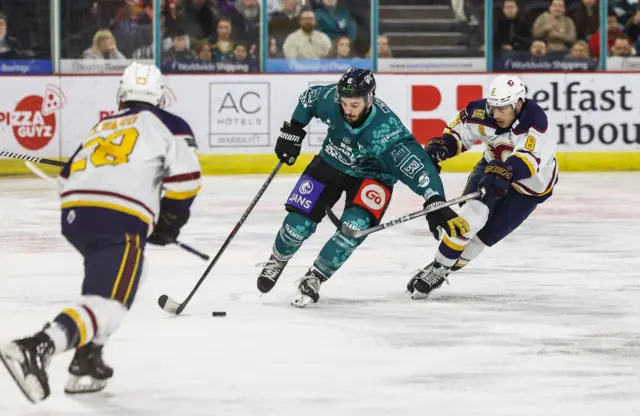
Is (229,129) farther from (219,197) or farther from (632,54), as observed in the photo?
(632,54)

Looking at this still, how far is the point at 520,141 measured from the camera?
5395mm

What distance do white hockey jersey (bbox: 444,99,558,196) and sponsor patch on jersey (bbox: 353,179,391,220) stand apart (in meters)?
0.53

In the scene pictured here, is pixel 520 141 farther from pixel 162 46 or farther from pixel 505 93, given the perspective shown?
pixel 162 46

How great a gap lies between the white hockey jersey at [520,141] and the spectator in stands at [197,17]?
215 inches

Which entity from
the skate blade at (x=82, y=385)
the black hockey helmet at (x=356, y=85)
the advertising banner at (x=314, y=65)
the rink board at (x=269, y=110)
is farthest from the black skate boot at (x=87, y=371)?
the advertising banner at (x=314, y=65)

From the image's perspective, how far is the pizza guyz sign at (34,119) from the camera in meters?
10.1

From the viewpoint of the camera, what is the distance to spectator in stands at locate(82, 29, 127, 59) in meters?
10.6

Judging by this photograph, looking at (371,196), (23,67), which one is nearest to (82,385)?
(371,196)

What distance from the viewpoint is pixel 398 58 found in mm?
11156

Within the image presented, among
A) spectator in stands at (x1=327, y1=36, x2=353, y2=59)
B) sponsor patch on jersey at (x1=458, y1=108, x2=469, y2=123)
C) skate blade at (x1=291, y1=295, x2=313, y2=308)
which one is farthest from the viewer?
spectator in stands at (x1=327, y1=36, x2=353, y2=59)

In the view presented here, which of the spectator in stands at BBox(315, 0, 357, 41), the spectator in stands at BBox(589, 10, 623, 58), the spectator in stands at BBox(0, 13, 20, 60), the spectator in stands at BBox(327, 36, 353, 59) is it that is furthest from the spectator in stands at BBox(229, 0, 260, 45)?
the spectator in stands at BBox(589, 10, 623, 58)

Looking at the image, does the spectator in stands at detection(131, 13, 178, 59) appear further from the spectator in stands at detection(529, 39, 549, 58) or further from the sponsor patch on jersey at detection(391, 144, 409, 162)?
the sponsor patch on jersey at detection(391, 144, 409, 162)

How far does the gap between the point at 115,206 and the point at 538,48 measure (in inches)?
315

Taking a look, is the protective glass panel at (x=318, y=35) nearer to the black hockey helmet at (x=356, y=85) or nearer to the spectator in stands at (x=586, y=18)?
the spectator in stands at (x=586, y=18)
